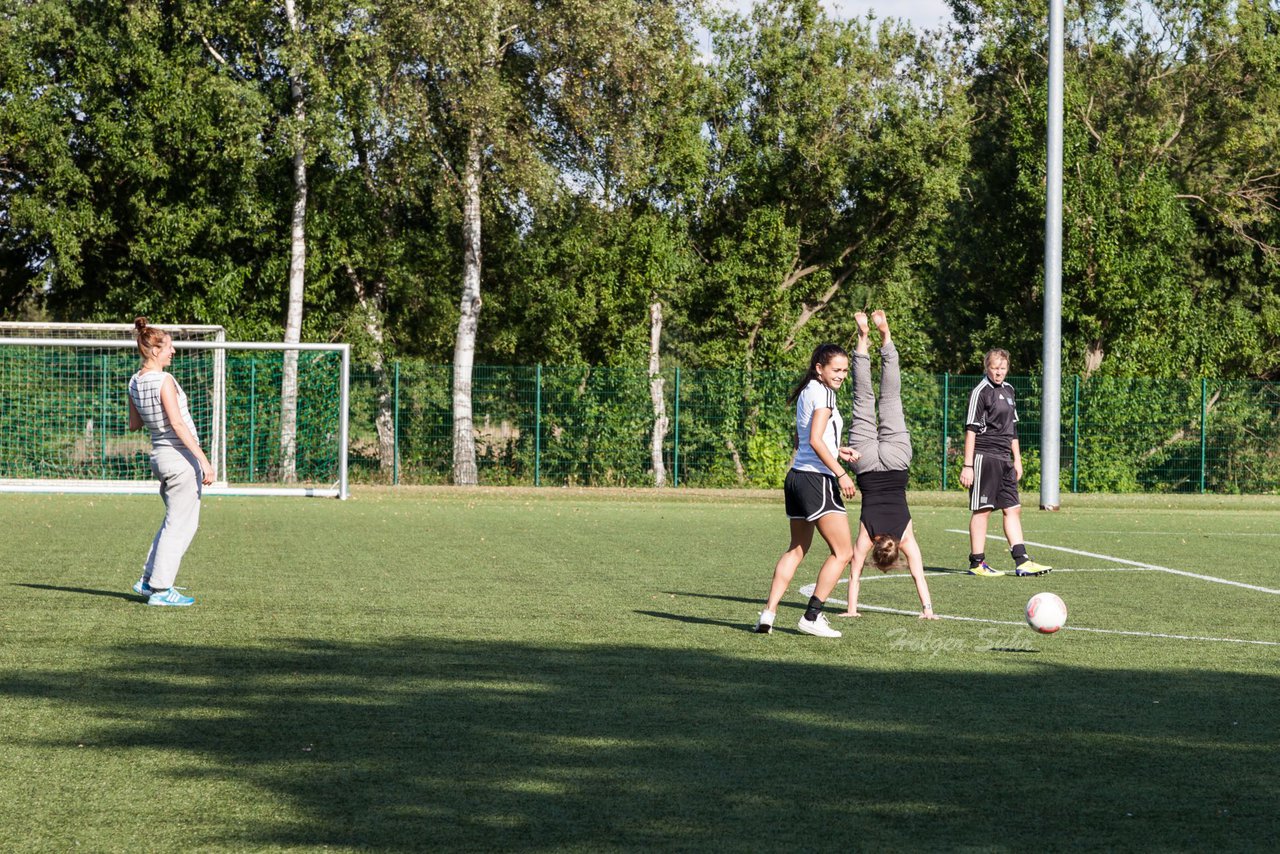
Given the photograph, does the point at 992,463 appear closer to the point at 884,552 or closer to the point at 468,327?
the point at 884,552

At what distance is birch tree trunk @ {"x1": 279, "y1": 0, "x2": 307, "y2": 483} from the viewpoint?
2830 cm

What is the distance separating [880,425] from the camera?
10539 mm

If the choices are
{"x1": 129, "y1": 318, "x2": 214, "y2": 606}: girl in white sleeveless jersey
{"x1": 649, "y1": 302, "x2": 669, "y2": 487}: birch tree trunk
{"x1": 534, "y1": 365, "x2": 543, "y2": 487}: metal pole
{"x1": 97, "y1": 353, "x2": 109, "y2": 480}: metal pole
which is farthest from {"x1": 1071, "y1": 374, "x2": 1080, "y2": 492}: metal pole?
{"x1": 129, "y1": 318, "x2": 214, "y2": 606}: girl in white sleeveless jersey

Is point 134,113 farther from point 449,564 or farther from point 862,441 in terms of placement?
point 862,441

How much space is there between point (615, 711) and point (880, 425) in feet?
13.9

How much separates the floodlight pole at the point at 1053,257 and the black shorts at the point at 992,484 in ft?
35.4

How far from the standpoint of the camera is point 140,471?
27688mm

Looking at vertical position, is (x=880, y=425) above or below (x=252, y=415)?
below

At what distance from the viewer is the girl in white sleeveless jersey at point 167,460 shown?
1070 cm

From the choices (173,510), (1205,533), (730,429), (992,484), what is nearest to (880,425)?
(992,484)

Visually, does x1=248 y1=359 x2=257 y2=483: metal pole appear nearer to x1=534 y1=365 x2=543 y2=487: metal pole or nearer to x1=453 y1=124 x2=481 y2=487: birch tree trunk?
x1=453 y1=124 x2=481 y2=487: birch tree trunk

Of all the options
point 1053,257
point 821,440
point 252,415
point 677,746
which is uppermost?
point 1053,257

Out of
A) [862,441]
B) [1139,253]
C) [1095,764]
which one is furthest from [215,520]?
[1139,253]

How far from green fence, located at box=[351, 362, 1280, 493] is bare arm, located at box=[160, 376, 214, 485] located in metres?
18.8
